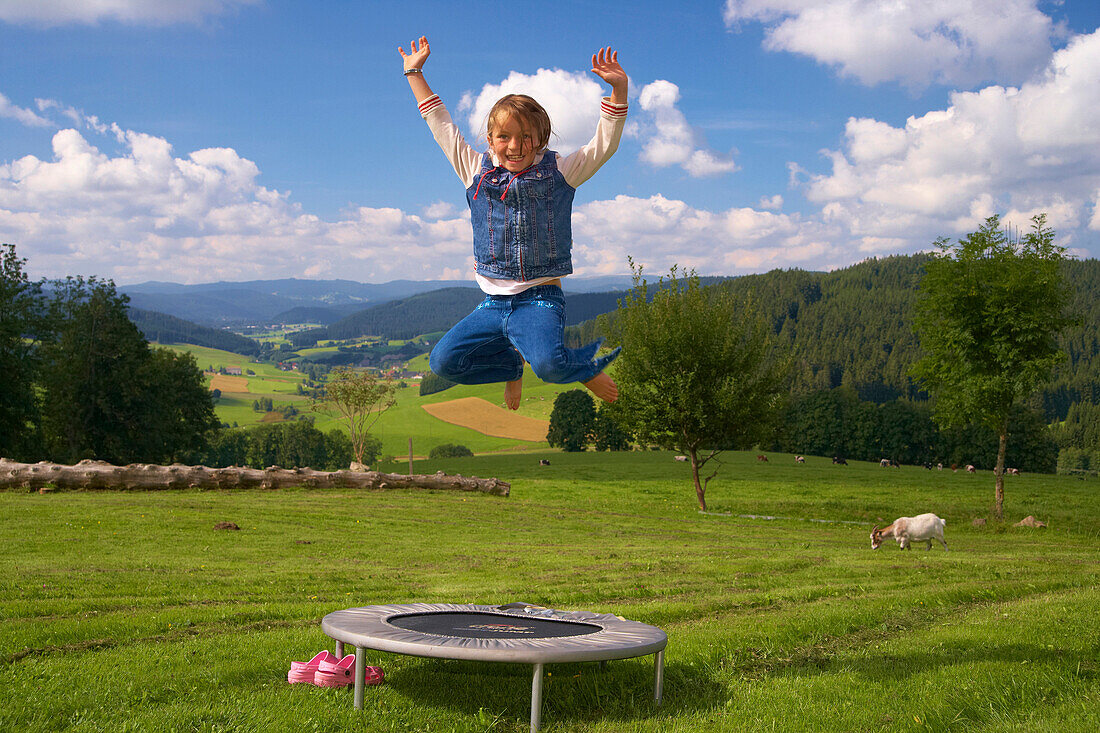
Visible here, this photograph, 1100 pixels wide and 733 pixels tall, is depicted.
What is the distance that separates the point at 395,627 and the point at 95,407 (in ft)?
143

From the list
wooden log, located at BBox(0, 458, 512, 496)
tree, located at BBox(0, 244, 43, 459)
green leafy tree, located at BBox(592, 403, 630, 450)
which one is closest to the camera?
wooden log, located at BBox(0, 458, 512, 496)

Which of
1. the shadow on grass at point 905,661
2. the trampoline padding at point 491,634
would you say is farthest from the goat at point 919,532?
the trampoline padding at point 491,634

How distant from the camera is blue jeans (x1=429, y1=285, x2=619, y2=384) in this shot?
4.97m

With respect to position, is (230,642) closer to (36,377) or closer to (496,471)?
(36,377)

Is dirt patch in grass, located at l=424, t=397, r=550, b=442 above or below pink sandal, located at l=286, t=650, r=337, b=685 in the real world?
below

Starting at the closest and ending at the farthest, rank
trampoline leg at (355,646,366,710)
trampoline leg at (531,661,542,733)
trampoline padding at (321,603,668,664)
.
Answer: trampoline padding at (321,603,668,664)
trampoline leg at (531,661,542,733)
trampoline leg at (355,646,366,710)

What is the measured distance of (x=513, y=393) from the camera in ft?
19.5

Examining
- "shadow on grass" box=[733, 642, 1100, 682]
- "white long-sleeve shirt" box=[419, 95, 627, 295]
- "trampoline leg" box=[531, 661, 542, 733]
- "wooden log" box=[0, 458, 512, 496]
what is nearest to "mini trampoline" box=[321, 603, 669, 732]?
"trampoline leg" box=[531, 661, 542, 733]

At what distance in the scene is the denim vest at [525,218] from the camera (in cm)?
501

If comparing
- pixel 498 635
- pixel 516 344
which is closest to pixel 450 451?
pixel 498 635

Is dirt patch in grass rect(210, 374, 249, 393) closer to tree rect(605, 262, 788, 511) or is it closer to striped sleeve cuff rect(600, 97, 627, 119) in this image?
tree rect(605, 262, 788, 511)

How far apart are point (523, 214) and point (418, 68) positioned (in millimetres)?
1276

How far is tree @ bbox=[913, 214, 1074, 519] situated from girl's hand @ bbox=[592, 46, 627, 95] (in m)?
25.3

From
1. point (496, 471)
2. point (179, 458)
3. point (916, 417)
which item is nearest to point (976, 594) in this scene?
point (496, 471)
